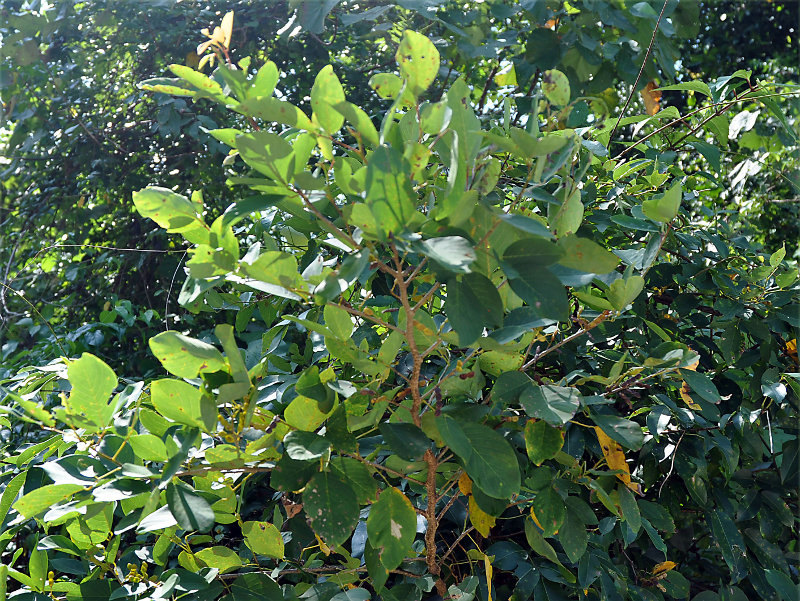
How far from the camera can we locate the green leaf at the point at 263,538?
2.44 ft

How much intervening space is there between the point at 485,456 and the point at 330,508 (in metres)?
0.15

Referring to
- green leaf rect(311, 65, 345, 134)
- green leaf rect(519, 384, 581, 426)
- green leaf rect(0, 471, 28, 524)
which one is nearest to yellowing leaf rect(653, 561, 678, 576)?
green leaf rect(519, 384, 581, 426)

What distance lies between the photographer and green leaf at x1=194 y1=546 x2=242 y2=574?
770 mm

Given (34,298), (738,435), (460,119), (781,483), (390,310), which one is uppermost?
(460,119)

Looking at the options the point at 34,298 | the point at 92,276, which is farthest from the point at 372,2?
the point at 34,298

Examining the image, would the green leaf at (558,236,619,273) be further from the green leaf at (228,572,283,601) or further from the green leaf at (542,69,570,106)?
the green leaf at (228,572,283,601)

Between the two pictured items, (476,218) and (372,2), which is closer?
(476,218)

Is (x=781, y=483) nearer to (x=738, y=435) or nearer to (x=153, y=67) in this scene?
(x=738, y=435)

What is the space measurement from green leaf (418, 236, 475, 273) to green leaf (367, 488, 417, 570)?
11.7 inches

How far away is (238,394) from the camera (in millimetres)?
570

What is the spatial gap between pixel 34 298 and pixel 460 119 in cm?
221

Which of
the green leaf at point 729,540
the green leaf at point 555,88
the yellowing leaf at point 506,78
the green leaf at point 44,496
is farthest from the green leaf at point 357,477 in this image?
the yellowing leaf at point 506,78

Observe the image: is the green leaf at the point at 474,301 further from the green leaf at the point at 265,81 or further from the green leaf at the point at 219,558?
the green leaf at the point at 219,558

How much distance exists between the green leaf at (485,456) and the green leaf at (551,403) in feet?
0.14
